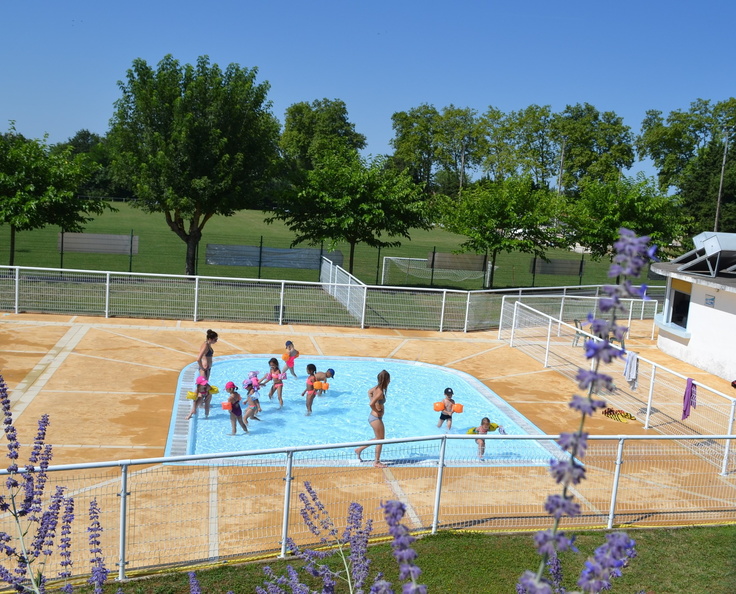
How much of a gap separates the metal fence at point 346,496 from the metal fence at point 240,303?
11142mm

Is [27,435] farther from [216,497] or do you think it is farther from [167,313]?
[167,313]

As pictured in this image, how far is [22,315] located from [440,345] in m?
11.7

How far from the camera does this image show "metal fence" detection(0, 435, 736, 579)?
776 cm

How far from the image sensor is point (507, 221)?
102 ft

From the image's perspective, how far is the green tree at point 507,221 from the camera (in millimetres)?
30781

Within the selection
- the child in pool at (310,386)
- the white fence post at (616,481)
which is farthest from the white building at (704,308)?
the child in pool at (310,386)

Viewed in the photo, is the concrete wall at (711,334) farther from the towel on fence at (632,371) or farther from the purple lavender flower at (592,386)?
the purple lavender flower at (592,386)

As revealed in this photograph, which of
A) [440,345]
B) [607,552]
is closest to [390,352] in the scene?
[440,345]

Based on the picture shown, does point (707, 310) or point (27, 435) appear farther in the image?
point (707, 310)

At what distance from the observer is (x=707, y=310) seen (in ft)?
63.2

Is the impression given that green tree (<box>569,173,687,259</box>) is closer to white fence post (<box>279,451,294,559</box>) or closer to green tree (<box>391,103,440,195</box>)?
white fence post (<box>279,451,294,559</box>)

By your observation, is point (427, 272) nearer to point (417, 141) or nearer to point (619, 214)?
point (619, 214)

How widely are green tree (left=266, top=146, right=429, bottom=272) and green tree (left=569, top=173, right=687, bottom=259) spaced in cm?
775

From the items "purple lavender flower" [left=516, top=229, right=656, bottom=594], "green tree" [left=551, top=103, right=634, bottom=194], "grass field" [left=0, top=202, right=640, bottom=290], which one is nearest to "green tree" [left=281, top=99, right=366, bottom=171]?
"green tree" [left=551, top=103, right=634, bottom=194]
